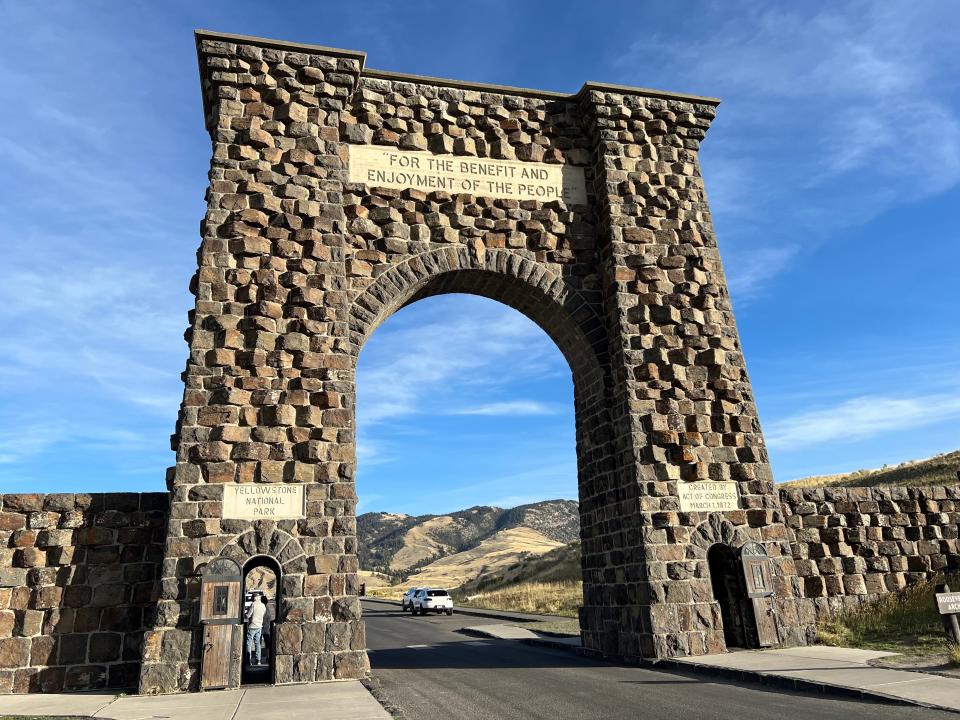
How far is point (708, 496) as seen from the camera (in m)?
11.6

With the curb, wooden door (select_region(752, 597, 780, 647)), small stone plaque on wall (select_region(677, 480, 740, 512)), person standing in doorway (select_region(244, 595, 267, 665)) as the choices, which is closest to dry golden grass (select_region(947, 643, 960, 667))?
the curb

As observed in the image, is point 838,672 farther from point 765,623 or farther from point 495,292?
point 495,292

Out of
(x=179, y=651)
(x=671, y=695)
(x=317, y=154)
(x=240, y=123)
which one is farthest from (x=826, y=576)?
(x=240, y=123)

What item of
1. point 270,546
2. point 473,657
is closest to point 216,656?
point 270,546

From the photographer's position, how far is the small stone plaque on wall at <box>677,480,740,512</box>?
1152 cm

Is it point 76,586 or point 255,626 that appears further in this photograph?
point 255,626

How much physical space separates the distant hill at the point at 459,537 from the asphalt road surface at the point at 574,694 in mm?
64597

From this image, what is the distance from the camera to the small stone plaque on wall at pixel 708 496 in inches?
454

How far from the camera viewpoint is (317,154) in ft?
39.7

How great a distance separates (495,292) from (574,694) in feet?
24.5

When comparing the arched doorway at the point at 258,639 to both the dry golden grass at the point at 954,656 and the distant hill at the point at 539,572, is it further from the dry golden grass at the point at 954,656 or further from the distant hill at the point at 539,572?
the distant hill at the point at 539,572

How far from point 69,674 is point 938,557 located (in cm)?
1498

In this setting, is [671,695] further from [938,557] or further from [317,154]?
[317,154]

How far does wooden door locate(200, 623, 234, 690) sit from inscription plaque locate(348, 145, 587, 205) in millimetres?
7602
